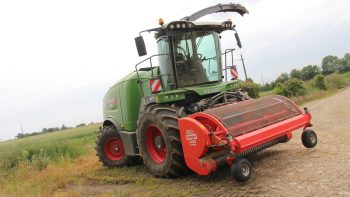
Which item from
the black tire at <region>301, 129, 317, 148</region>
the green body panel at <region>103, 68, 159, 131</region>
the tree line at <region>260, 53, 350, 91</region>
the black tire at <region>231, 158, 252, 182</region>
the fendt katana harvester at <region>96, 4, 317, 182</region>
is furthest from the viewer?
the tree line at <region>260, 53, 350, 91</region>

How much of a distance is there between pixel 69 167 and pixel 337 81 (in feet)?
104

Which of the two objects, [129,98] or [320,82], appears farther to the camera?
[320,82]

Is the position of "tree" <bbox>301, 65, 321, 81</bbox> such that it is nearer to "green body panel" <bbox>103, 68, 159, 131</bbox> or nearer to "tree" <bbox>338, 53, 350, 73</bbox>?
"tree" <bbox>338, 53, 350, 73</bbox>

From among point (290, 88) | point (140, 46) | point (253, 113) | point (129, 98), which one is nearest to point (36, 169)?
point (129, 98)

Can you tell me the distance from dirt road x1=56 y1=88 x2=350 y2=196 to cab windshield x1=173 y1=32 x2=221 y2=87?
181cm

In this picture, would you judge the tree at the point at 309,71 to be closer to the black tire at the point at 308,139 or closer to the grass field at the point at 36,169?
the grass field at the point at 36,169

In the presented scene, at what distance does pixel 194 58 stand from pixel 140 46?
3.55ft

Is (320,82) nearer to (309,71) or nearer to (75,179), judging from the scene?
(309,71)

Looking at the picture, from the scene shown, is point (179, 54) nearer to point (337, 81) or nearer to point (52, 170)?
point (52, 170)

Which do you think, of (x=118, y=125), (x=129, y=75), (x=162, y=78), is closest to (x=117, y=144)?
(x=118, y=125)

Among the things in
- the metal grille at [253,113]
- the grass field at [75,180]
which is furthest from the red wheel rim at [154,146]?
the metal grille at [253,113]

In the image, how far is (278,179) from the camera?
5.74 meters

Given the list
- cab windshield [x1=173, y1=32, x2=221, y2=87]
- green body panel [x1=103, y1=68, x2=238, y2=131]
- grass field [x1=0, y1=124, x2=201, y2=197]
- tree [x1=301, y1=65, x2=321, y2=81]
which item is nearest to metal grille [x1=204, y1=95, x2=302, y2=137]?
green body panel [x1=103, y1=68, x2=238, y2=131]

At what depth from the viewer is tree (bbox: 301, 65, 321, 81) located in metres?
59.5
